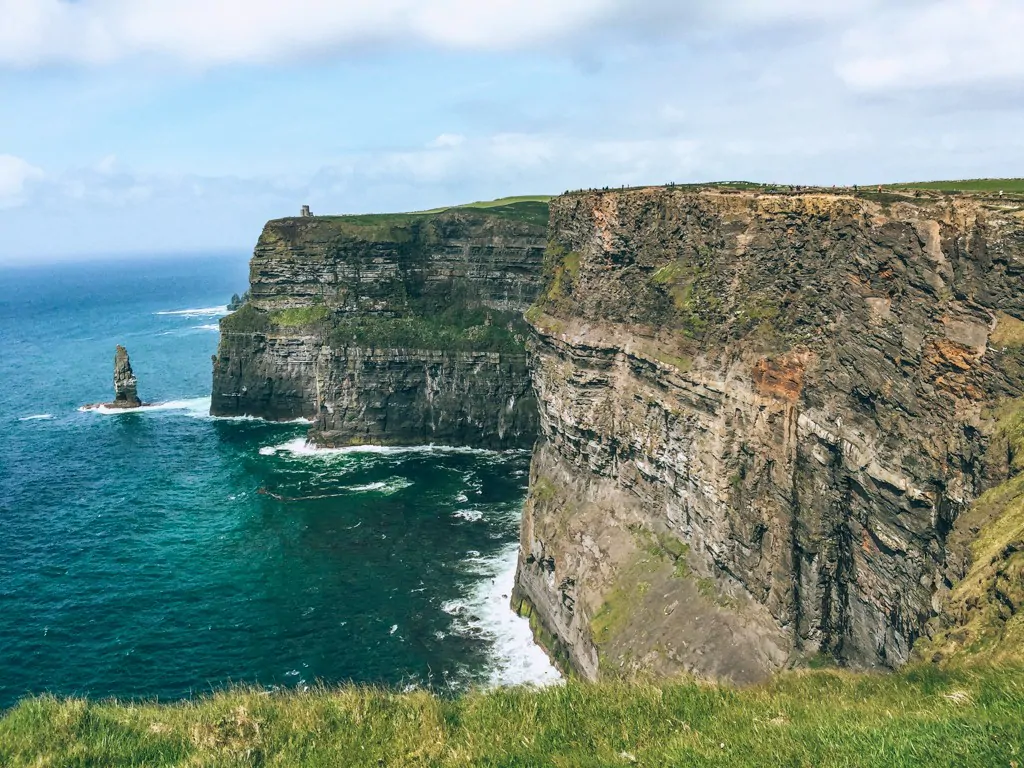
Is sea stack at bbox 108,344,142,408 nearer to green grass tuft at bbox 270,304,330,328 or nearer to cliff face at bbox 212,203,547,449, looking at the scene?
cliff face at bbox 212,203,547,449

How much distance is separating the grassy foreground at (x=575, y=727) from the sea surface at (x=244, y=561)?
28429 mm

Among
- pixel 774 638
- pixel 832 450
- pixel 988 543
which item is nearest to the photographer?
pixel 988 543

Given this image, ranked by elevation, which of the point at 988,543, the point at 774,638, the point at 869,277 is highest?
the point at 869,277

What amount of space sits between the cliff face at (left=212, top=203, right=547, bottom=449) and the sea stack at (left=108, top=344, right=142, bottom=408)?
15.1m

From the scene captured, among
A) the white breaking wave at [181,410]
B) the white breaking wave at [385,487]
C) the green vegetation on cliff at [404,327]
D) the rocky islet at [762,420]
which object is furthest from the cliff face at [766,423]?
the white breaking wave at [181,410]

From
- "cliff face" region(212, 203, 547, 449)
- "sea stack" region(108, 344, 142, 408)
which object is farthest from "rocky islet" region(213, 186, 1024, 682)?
"sea stack" region(108, 344, 142, 408)

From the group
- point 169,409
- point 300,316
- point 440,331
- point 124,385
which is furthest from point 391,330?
point 124,385

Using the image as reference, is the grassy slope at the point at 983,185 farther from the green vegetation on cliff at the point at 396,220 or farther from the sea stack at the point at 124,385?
the sea stack at the point at 124,385

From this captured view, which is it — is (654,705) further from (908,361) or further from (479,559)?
(479,559)

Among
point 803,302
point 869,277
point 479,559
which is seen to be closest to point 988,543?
point 869,277

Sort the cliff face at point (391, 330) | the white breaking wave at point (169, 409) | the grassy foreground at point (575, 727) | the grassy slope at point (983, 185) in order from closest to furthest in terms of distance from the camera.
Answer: the grassy foreground at point (575, 727), the grassy slope at point (983, 185), the cliff face at point (391, 330), the white breaking wave at point (169, 409)

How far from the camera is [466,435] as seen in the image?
328ft

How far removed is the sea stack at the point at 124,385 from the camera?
385ft

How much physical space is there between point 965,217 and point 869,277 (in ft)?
16.0
